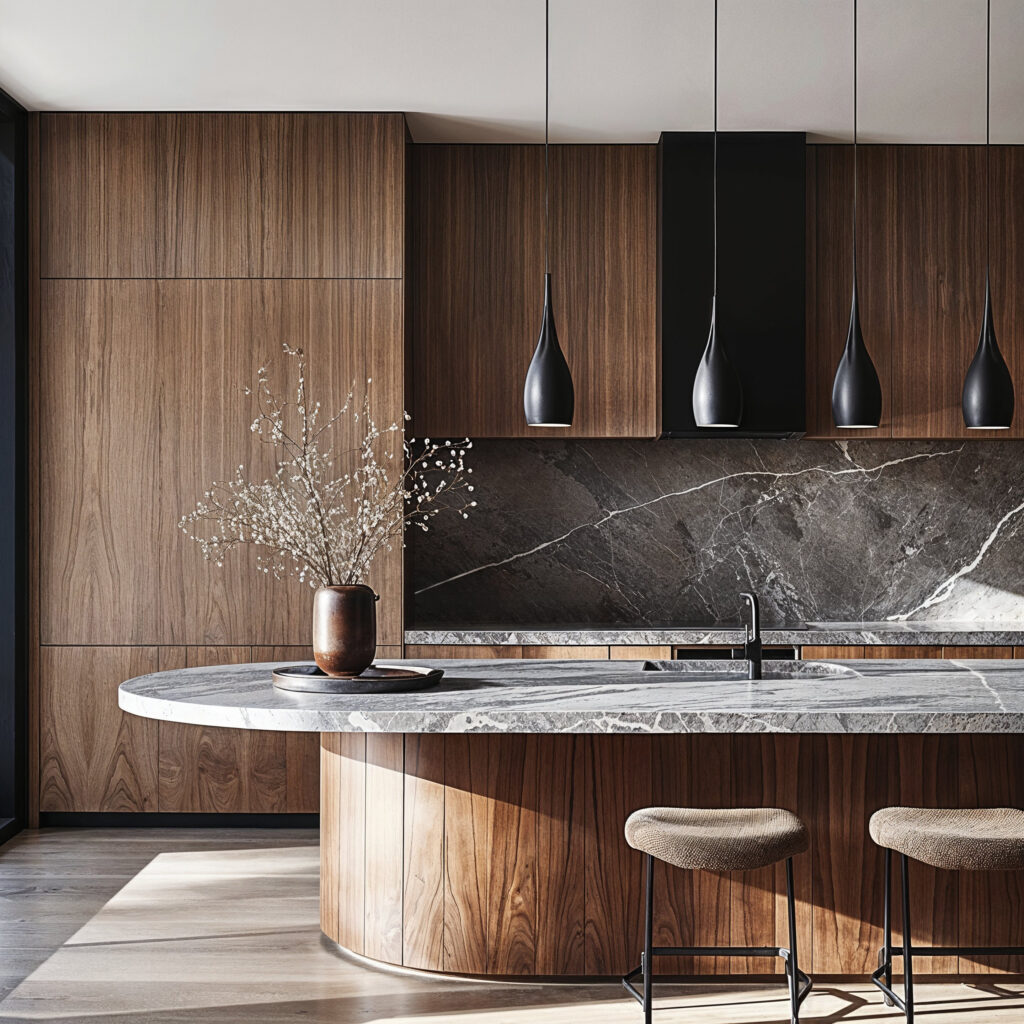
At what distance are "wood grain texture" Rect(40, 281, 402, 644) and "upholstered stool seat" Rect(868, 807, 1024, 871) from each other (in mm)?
2286

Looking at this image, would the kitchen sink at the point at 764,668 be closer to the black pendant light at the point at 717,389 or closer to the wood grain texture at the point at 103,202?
the black pendant light at the point at 717,389

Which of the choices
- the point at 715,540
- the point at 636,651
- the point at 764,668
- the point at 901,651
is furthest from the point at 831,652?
the point at 764,668

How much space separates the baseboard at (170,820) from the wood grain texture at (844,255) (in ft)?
8.69

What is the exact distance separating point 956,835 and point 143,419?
3.22 meters

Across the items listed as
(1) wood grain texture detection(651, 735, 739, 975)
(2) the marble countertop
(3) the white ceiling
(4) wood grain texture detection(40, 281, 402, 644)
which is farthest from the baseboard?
(3) the white ceiling

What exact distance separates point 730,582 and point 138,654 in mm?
2449

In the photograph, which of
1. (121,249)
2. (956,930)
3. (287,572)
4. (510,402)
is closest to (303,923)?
(287,572)

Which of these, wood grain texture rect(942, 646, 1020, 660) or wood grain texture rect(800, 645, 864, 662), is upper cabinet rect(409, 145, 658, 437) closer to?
wood grain texture rect(800, 645, 864, 662)

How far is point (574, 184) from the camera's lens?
15.2 ft

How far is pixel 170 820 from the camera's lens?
14.2 ft

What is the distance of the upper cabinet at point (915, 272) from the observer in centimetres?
456

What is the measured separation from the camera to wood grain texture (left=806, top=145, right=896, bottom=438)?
459 cm

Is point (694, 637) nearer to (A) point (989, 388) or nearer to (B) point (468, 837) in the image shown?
(A) point (989, 388)

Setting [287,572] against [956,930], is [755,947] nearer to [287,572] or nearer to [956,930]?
[956,930]
